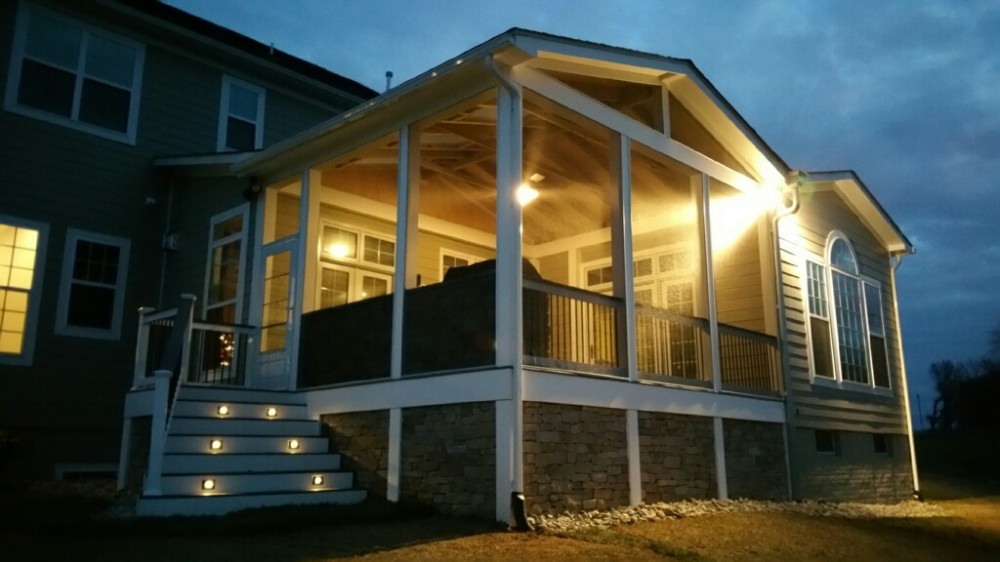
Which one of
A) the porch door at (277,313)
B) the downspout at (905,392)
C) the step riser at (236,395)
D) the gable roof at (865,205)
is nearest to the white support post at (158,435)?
the step riser at (236,395)

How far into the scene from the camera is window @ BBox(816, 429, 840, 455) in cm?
1147

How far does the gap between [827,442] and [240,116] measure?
10.6 m

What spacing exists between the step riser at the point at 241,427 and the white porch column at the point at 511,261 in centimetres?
286

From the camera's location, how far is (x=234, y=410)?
27.6ft

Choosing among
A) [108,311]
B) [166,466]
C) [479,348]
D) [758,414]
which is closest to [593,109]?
[479,348]

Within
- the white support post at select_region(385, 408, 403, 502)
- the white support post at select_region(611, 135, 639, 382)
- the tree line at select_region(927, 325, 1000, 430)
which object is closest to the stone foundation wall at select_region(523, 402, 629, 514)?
the white support post at select_region(611, 135, 639, 382)

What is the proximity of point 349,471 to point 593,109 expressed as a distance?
4534 millimetres

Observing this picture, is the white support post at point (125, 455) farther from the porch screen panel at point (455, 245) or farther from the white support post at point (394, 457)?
the porch screen panel at point (455, 245)

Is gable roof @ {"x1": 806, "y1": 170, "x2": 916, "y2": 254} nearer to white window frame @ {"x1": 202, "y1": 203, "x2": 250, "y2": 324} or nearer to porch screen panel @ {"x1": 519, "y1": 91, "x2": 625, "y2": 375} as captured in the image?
porch screen panel @ {"x1": 519, "y1": 91, "x2": 625, "y2": 375}

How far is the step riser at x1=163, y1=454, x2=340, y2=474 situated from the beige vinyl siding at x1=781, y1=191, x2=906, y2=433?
6.23 metres

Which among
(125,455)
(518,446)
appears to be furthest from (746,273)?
(125,455)

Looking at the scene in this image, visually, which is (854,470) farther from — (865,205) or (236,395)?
(236,395)

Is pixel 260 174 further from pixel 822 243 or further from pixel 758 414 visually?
pixel 822 243

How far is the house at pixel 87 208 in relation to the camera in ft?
35.5
